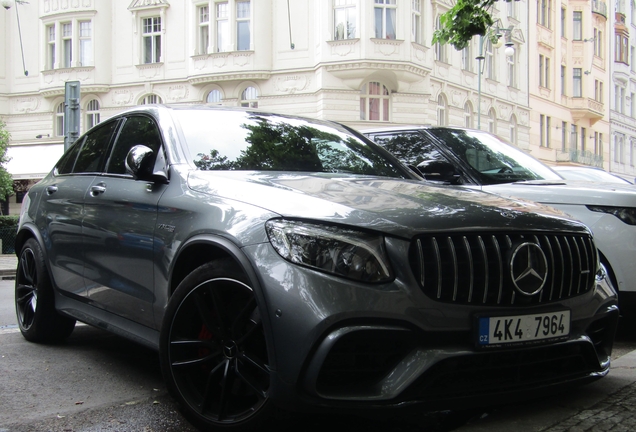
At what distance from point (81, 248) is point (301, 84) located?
88.7 feet

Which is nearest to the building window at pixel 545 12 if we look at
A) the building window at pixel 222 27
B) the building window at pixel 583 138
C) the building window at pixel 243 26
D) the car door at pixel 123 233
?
the building window at pixel 583 138

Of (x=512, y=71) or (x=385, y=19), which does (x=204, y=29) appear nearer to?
(x=385, y=19)

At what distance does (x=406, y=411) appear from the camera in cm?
297

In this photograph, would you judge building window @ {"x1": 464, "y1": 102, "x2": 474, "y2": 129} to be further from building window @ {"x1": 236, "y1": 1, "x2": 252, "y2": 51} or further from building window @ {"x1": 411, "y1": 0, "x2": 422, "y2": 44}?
building window @ {"x1": 236, "y1": 1, "x2": 252, "y2": 51}

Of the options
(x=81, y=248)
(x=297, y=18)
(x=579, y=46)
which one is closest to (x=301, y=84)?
(x=297, y=18)

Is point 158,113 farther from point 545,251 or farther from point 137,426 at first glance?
point 545,251

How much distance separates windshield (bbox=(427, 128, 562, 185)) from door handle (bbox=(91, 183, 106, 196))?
3201mm

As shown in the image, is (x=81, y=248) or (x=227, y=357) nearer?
(x=227, y=357)

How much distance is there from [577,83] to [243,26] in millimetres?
24707

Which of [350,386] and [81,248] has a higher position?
[81,248]

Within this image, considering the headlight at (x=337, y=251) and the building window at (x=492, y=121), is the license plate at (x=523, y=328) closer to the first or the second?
the headlight at (x=337, y=251)

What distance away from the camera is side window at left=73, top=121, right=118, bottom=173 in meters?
5.23

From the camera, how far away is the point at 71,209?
5117 millimetres

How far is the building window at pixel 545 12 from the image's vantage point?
143 feet
